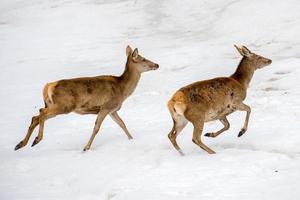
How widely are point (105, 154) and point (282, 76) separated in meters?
5.40

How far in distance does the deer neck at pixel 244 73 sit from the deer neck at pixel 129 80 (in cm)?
191

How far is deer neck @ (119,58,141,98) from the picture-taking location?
1093 cm

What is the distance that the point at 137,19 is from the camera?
22.2 metres

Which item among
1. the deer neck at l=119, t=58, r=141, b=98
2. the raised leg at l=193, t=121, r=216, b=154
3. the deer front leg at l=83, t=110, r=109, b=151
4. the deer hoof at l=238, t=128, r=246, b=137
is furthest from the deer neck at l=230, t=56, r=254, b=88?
the deer front leg at l=83, t=110, r=109, b=151

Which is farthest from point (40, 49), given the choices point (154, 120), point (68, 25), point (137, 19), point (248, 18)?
point (154, 120)

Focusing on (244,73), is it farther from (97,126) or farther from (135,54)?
(97,126)

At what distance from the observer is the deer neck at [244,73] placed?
34.2 ft

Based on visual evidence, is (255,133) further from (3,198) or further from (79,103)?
(3,198)

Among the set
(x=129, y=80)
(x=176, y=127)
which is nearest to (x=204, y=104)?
(x=176, y=127)

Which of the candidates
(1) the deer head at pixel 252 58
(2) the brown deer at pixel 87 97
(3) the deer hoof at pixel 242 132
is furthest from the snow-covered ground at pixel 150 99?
(1) the deer head at pixel 252 58

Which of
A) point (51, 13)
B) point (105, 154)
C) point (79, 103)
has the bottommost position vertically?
point (51, 13)

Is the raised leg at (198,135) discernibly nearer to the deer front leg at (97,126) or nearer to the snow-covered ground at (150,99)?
the snow-covered ground at (150,99)

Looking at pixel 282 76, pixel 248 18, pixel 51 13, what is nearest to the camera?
pixel 282 76

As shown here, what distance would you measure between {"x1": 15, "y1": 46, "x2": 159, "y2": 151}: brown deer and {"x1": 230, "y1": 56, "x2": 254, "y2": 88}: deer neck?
6.47ft
